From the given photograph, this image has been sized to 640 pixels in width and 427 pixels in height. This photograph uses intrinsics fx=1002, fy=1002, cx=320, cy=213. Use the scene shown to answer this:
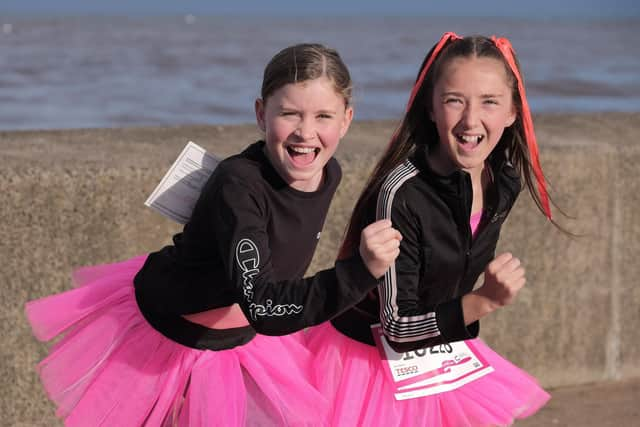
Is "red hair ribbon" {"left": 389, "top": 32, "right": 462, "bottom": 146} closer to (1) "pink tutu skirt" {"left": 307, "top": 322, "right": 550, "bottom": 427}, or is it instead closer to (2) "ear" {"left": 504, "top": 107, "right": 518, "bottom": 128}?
(2) "ear" {"left": 504, "top": 107, "right": 518, "bottom": 128}

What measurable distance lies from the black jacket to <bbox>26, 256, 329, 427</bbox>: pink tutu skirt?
0.27m

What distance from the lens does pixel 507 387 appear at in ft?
9.54

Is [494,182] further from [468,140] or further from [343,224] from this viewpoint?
[343,224]

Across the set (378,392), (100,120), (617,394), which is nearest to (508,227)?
(617,394)

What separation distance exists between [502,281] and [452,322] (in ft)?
0.58

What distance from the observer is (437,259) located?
2676mm

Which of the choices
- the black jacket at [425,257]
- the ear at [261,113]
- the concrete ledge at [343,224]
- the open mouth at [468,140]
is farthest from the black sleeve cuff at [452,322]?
the concrete ledge at [343,224]

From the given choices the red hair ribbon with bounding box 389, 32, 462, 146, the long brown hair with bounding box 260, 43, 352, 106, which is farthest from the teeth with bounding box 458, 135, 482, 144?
the long brown hair with bounding box 260, 43, 352, 106

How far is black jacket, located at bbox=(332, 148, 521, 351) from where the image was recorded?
2576 millimetres

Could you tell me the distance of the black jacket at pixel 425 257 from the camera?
2.58 metres

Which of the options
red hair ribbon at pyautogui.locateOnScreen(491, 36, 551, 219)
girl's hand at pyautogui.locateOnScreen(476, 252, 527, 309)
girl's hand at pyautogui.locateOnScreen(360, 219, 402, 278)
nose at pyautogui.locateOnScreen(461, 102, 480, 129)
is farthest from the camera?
red hair ribbon at pyautogui.locateOnScreen(491, 36, 551, 219)

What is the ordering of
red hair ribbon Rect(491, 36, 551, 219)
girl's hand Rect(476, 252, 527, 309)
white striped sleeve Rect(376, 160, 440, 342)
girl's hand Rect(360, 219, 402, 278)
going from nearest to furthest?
girl's hand Rect(360, 219, 402, 278) < girl's hand Rect(476, 252, 527, 309) < white striped sleeve Rect(376, 160, 440, 342) < red hair ribbon Rect(491, 36, 551, 219)

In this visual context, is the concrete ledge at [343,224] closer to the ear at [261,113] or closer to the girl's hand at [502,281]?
the ear at [261,113]

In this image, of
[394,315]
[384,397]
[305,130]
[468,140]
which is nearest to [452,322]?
[394,315]
